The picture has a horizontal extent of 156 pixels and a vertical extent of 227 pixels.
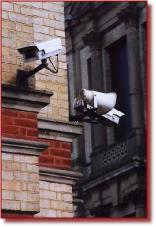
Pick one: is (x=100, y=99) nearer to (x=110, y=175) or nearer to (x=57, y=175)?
(x=57, y=175)

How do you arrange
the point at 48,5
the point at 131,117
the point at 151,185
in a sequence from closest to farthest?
1. the point at 151,185
2. the point at 48,5
3. the point at 131,117

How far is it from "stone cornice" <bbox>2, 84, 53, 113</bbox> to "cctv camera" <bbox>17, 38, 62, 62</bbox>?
0.32 m

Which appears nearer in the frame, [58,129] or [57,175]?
[57,175]

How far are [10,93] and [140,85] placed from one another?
1561 cm

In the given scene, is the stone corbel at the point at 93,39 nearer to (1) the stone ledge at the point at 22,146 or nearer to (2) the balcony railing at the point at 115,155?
(2) the balcony railing at the point at 115,155

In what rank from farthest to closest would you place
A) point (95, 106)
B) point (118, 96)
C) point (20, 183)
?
point (118, 96) < point (95, 106) < point (20, 183)

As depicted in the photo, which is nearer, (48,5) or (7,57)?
(7,57)

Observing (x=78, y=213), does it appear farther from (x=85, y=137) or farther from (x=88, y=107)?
(x=88, y=107)

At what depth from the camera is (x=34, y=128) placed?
359 inches

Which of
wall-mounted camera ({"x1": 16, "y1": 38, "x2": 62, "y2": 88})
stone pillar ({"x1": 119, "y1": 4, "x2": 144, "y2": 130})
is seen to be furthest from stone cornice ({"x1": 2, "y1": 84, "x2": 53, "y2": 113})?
stone pillar ({"x1": 119, "y1": 4, "x2": 144, "y2": 130})

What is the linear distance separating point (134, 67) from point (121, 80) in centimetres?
78

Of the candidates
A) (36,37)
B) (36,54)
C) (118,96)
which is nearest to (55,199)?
(36,54)

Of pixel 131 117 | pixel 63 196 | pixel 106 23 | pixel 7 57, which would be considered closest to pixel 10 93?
pixel 7 57

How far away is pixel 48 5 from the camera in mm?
10461
